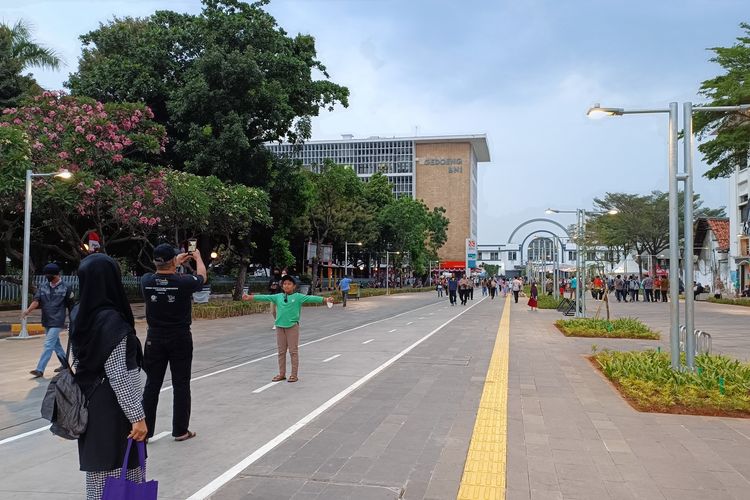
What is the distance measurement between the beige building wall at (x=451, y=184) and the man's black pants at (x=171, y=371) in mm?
120571

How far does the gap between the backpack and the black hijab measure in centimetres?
9

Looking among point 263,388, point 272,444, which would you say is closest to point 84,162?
point 263,388

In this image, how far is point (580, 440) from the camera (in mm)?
5836

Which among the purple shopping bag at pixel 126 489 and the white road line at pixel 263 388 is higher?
the purple shopping bag at pixel 126 489

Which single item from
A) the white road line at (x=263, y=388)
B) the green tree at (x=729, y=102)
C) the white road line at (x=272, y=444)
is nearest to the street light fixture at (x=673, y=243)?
the white road line at (x=272, y=444)

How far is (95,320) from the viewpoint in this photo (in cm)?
312

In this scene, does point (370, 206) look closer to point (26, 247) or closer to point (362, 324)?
point (362, 324)

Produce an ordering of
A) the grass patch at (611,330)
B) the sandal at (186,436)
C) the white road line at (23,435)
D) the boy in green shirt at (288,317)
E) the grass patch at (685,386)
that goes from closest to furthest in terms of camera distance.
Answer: the sandal at (186,436), the white road line at (23,435), the grass patch at (685,386), the boy in green shirt at (288,317), the grass patch at (611,330)

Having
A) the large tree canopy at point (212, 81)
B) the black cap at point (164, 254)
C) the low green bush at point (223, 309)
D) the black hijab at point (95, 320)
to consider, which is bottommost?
the low green bush at point (223, 309)

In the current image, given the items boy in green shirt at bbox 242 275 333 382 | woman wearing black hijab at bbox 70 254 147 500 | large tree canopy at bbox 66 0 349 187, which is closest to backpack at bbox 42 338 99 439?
woman wearing black hijab at bbox 70 254 147 500

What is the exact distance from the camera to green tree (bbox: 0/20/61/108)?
2595 cm

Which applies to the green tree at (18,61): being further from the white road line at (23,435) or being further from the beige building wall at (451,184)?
the beige building wall at (451,184)

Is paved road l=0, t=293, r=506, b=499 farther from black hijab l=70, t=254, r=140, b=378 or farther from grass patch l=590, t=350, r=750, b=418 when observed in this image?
grass patch l=590, t=350, r=750, b=418

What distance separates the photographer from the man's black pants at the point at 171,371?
5.46 metres
